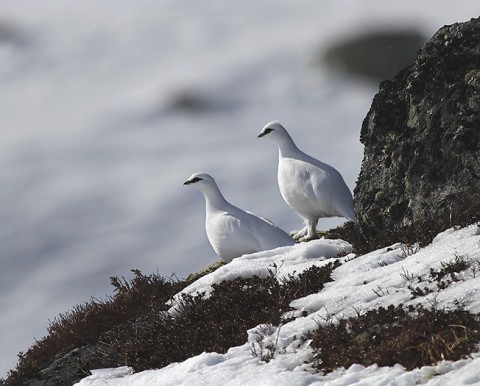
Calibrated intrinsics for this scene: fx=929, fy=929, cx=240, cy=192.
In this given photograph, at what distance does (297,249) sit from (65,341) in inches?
115

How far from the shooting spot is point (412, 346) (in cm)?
570

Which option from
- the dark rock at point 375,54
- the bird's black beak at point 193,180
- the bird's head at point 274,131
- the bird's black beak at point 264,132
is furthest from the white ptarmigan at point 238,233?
the dark rock at point 375,54

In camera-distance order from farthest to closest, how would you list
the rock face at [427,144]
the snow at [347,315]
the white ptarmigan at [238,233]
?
the white ptarmigan at [238,233]
the rock face at [427,144]
the snow at [347,315]

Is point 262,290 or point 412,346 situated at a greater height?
point 262,290

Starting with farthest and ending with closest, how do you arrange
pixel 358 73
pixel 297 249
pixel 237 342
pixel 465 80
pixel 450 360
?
pixel 358 73 < pixel 297 249 < pixel 465 80 < pixel 237 342 < pixel 450 360

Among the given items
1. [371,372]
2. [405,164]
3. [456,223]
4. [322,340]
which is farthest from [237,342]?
[405,164]

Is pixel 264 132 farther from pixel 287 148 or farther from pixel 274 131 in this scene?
pixel 287 148

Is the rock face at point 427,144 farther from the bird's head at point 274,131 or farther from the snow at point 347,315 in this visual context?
the bird's head at point 274,131

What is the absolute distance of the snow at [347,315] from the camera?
5539 millimetres

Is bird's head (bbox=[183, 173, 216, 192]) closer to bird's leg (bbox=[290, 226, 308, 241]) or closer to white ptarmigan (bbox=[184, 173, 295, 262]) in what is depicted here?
white ptarmigan (bbox=[184, 173, 295, 262])

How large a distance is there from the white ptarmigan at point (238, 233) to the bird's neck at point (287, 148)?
1.34 meters

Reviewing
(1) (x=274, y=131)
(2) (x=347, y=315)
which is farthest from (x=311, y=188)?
(2) (x=347, y=315)

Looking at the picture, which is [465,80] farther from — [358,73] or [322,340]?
[358,73]

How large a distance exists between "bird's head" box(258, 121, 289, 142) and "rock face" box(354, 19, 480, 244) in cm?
532
